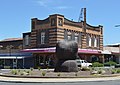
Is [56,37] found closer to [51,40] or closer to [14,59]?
[51,40]

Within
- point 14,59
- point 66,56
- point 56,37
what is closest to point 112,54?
point 56,37

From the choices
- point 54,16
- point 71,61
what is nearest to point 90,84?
point 71,61

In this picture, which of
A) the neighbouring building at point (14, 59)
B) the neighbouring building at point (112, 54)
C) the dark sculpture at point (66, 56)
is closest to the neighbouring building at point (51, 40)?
the neighbouring building at point (14, 59)

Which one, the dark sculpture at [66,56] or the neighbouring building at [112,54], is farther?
the neighbouring building at [112,54]

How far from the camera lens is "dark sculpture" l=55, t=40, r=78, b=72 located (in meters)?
33.5

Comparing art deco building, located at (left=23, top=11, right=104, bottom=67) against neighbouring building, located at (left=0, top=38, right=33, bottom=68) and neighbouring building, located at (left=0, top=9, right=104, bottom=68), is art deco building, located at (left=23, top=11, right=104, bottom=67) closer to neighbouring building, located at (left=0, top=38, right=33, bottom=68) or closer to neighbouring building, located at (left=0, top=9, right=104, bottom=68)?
neighbouring building, located at (left=0, top=9, right=104, bottom=68)

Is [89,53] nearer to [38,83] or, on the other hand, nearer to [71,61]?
[71,61]

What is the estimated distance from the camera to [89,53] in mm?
63969

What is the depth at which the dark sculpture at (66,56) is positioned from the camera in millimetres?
33531

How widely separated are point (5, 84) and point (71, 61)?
11266 millimetres

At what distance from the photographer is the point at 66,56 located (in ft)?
111

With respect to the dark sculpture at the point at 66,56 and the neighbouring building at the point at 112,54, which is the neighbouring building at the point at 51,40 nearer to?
the neighbouring building at the point at 112,54

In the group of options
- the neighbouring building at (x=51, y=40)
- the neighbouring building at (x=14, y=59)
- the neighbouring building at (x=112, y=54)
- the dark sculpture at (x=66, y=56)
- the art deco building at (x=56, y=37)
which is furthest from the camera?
the neighbouring building at (x=112, y=54)

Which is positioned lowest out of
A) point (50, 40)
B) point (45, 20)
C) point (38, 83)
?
point (38, 83)
